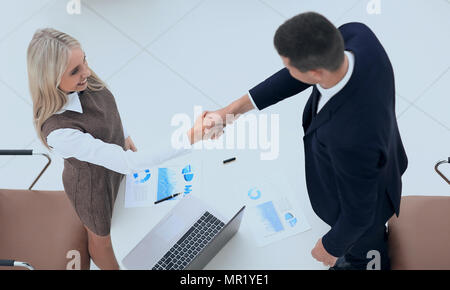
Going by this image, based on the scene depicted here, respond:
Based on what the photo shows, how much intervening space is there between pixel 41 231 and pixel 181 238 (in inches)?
29.8

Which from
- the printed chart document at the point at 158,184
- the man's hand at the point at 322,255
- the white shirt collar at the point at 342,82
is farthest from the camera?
the printed chart document at the point at 158,184

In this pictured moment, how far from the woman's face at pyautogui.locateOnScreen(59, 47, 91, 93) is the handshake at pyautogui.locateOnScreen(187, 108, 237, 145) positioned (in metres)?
0.57

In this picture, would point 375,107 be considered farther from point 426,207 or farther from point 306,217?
point 426,207

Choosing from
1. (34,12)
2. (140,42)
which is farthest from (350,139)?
(34,12)

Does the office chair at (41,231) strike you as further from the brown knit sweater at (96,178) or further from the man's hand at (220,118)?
the man's hand at (220,118)

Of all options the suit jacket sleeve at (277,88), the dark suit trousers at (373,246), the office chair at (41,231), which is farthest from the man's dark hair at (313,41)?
the office chair at (41,231)

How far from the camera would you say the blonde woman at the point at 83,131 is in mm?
2070

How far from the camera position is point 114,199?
2.37 m

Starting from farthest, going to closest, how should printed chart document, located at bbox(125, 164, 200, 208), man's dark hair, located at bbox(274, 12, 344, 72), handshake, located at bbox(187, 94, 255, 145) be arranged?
handshake, located at bbox(187, 94, 255, 145) < printed chart document, located at bbox(125, 164, 200, 208) < man's dark hair, located at bbox(274, 12, 344, 72)

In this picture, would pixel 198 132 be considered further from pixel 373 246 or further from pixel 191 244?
pixel 373 246

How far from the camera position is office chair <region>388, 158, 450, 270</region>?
2.14m

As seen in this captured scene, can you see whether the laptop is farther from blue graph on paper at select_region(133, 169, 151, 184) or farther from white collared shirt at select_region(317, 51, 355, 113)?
white collared shirt at select_region(317, 51, 355, 113)

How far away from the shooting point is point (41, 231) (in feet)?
7.68

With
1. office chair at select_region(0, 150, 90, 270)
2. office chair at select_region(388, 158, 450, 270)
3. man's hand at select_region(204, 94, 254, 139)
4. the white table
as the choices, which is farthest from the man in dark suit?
office chair at select_region(0, 150, 90, 270)
